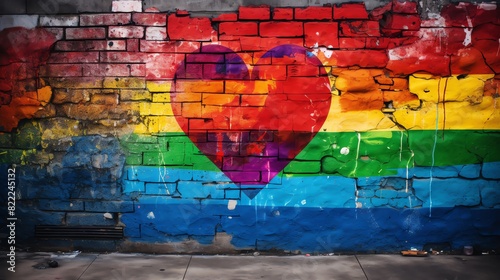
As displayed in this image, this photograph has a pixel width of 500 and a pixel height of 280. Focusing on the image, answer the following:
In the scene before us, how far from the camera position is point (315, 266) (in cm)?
404

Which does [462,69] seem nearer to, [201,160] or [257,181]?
[257,181]

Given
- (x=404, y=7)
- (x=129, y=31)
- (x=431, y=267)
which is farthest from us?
(x=129, y=31)

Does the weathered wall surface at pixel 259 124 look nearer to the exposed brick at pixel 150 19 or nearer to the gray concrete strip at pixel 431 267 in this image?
the exposed brick at pixel 150 19

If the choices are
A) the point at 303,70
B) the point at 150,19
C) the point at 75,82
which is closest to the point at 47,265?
the point at 75,82

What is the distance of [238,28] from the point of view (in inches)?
165

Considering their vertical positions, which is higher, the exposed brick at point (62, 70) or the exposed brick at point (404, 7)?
the exposed brick at point (404, 7)

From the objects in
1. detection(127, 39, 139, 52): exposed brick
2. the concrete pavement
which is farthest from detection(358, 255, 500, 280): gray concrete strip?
detection(127, 39, 139, 52): exposed brick

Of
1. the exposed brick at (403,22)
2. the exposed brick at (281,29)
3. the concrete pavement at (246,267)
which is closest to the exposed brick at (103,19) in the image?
the exposed brick at (281,29)

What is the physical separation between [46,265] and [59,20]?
2214 mm

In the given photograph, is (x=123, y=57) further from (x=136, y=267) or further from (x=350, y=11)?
(x=350, y=11)

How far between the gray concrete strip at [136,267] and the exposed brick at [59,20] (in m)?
2.18

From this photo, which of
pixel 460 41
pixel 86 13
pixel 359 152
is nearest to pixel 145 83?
pixel 86 13

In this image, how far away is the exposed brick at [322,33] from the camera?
13.7 ft

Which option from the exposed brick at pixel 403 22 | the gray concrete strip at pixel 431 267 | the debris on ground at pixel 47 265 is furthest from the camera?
the exposed brick at pixel 403 22
